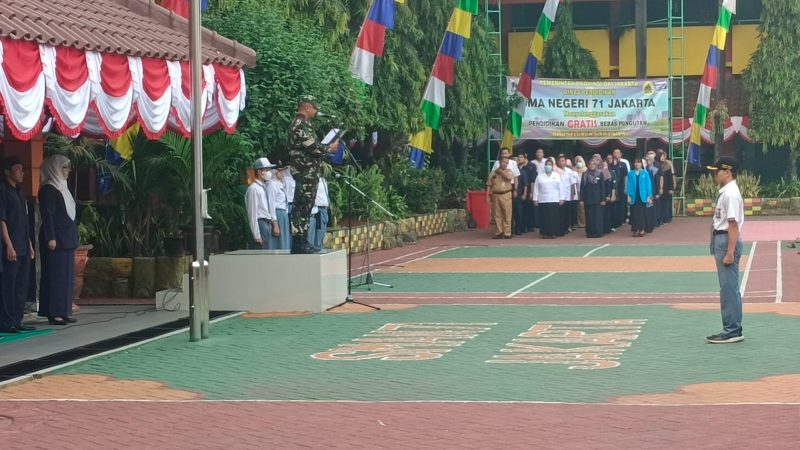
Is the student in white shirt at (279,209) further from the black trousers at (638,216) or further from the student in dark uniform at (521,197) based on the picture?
the black trousers at (638,216)

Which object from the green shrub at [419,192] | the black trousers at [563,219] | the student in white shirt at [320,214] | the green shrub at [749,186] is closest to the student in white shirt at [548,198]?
the black trousers at [563,219]

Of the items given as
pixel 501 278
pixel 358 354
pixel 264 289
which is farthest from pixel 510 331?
pixel 501 278

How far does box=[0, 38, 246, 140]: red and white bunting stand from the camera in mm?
12609

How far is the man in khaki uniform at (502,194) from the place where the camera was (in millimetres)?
30969

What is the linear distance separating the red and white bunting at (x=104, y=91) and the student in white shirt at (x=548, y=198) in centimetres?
1487

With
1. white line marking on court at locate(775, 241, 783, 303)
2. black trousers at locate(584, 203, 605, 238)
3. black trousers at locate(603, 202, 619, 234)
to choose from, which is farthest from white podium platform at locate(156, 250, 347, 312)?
black trousers at locate(603, 202, 619, 234)

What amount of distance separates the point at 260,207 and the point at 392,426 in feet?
32.4

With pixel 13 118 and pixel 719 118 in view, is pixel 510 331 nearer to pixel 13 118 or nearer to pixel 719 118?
pixel 13 118

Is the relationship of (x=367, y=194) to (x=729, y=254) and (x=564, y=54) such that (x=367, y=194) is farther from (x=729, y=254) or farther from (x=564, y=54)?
(x=729, y=254)

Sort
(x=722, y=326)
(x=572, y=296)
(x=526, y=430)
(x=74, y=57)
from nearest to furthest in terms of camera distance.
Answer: (x=526, y=430), (x=74, y=57), (x=722, y=326), (x=572, y=296)

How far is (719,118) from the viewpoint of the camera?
3947cm

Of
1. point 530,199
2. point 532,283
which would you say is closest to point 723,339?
point 532,283

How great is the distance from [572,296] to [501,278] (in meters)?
3.01

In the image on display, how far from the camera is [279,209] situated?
65.7 feet
